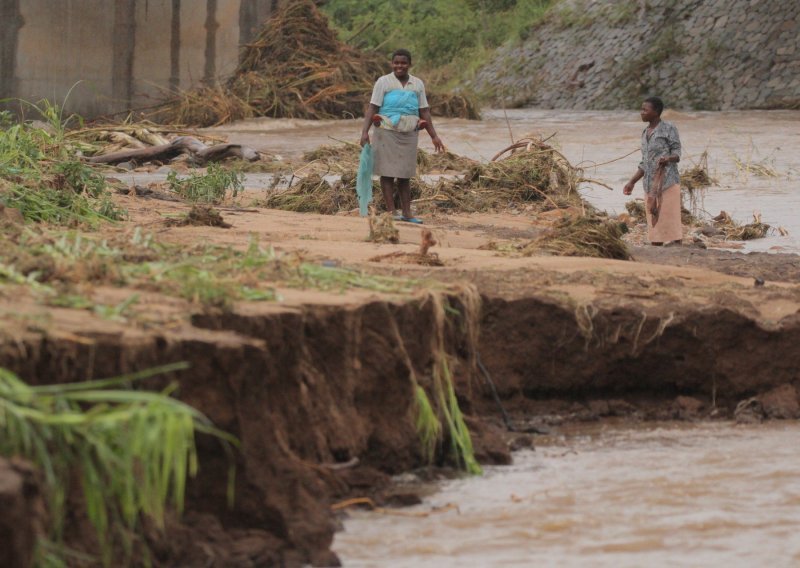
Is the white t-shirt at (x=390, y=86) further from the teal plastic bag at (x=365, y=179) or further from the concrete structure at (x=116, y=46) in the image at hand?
the concrete structure at (x=116, y=46)

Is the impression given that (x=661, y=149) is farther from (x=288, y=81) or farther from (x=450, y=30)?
(x=450, y=30)

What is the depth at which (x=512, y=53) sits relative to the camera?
33625 mm

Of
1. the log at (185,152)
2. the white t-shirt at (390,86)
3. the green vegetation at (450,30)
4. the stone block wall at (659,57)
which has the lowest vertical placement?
the log at (185,152)

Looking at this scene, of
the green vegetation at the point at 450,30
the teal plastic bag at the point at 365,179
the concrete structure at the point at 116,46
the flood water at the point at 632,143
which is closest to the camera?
the teal plastic bag at the point at 365,179

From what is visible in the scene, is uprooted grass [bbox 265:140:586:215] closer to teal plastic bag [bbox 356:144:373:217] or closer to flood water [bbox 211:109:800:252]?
flood water [bbox 211:109:800:252]

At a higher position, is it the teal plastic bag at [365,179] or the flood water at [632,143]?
the flood water at [632,143]

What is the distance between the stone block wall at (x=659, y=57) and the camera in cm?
2688

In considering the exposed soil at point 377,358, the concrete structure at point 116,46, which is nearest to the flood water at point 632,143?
the concrete structure at point 116,46

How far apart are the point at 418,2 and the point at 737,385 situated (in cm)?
3577

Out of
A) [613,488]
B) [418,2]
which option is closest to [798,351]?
[613,488]

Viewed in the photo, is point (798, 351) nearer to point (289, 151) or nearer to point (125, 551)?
point (125, 551)

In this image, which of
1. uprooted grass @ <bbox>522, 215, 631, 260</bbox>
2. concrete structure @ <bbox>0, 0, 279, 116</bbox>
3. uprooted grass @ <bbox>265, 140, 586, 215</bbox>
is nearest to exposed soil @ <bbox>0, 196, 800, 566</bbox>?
uprooted grass @ <bbox>522, 215, 631, 260</bbox>

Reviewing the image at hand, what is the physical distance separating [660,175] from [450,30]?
27.9 m

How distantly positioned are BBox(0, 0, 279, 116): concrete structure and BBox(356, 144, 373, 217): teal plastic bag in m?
9.43
